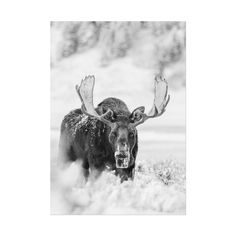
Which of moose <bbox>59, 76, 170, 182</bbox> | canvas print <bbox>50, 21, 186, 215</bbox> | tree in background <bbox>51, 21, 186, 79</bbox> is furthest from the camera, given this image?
tree in background <bbox>51, 21, 186, 79</bbox>

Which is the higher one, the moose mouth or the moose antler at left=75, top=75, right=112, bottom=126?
the moose antler at left=75, top=75, right=112, bottom=126

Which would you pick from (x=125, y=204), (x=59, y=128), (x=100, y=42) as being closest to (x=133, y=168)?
(x=125, y=204)

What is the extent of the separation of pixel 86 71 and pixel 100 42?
1.20ft

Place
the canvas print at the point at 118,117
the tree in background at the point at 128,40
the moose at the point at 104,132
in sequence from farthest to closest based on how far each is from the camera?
1. the tree in background at the point at 128,40
2. the canvas print at the point at 118,117
3. the moose at the point at 104,132

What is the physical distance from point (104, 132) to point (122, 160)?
15.4 inches

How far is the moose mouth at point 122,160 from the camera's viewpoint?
21.3ft

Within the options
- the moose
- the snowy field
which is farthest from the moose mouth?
the snowy field

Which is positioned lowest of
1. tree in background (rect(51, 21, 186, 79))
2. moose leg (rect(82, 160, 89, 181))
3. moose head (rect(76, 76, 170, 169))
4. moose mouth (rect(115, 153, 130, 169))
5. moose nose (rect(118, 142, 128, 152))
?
moose leg (rect(82, 160, 89, 181))

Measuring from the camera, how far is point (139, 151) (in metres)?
6.69

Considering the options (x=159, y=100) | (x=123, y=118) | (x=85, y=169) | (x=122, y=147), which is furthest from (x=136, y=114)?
(x=85, y=169)

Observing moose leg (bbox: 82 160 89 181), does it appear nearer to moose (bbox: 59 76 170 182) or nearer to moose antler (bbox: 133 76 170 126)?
moose (bbox: 59 76 170 182)

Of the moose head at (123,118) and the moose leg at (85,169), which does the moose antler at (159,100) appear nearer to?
the moose head at (123,118)

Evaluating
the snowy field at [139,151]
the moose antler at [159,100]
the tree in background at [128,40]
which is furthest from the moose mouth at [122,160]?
the tree in background at [128,40]

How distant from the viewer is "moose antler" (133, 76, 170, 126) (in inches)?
263
